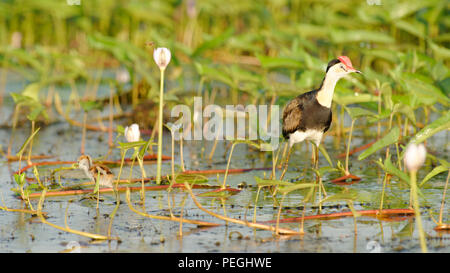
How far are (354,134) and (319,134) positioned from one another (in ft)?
6.09

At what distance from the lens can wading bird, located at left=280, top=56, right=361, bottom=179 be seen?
4730 millimetres

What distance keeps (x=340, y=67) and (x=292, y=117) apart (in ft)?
1.46

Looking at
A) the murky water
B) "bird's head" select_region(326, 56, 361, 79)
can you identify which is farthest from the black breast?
the murky water

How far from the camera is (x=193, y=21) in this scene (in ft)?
32.9

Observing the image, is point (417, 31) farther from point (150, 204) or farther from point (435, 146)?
point (150, 204)

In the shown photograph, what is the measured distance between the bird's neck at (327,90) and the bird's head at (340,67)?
0.02 metres

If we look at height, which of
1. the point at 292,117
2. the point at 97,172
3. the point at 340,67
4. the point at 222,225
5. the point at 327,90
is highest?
the point at 340,67

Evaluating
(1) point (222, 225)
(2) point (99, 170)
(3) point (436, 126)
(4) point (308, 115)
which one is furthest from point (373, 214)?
(2) point (99, 170)

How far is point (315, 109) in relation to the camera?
4824 mm

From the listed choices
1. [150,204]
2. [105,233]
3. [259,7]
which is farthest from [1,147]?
[259,7]

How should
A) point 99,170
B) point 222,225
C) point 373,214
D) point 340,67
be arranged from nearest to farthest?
point 222,225, point 373,214, point 99,170, point 340,67

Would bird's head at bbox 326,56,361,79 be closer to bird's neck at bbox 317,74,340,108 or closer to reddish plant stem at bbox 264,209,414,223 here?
bird's neck at bbox 317,74,340,108

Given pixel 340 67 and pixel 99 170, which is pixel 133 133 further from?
pixel 340 67

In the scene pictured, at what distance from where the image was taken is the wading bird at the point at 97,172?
4527 millimetres
